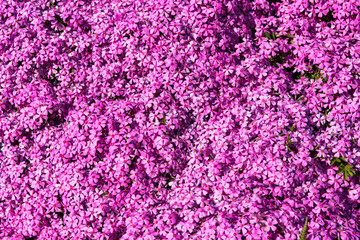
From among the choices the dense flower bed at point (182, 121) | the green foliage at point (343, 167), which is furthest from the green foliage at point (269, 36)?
the green foliage at point (343, 167)

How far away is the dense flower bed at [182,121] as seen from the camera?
199 inches

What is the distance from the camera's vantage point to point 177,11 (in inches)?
238

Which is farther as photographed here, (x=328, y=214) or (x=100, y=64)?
(x=100, y=64)

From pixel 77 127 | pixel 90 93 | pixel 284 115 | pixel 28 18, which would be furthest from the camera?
pixel 28 18

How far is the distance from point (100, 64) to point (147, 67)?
3.08 ft

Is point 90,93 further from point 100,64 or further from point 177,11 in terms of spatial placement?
point 177,11

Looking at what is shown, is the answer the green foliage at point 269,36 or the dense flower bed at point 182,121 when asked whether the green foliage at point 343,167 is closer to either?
the dense flower bed at point 182,121

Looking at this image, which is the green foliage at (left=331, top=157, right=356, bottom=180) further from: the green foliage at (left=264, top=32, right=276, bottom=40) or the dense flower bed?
the green foliage at (left=264, top=32, right=276, bottom=40)

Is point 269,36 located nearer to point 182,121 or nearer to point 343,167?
point 182,121

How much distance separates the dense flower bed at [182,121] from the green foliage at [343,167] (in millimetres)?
21

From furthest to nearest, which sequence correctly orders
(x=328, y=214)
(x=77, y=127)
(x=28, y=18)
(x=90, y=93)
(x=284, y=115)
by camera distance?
(x=28, y=18)
(x=90, y=93)
(x=77, y=127)
(x=284, y=115)
(x=328, y=214)

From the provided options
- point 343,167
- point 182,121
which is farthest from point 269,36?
point 343,167

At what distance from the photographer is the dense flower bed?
16.6ft

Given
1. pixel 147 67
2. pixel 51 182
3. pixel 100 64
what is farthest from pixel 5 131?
pixel 147 67
